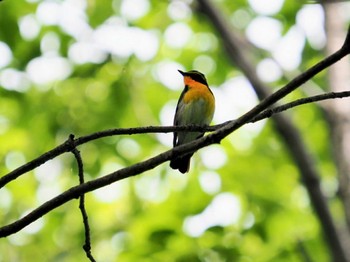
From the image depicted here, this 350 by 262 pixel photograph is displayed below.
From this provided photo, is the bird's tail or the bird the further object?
the bird

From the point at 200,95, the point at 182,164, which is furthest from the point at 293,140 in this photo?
the point at 182,164

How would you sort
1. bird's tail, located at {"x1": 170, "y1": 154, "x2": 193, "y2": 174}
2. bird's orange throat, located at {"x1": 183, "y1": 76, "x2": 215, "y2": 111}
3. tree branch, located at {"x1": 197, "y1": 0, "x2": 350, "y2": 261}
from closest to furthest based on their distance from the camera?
bird's tail, located at {"x1": 170, "y1": 154, "x2": 193, "y2": 174} → tree branch, located at {"x1": 197, "y1": 0, "x2": 350, "y2": 261} → bird's orange throat, located at {"x1": 183, "y1": 76, "x2": 215, "y2": 111}

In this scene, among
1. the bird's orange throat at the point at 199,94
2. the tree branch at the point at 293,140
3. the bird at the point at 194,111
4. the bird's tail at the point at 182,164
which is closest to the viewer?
the bird's tail at the point at 182,164

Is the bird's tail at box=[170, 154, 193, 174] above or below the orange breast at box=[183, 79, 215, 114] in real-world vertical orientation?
below

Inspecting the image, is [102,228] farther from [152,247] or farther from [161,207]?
[152,247]

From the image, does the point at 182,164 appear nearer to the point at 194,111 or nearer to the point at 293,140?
the point at 194,111

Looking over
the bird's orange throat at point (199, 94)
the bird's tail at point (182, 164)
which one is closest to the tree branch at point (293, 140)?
the bird's orange throat at point (199, 94)

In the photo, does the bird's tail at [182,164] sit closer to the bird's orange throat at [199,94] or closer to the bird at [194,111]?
the bird at [194,111]

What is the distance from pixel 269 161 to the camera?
911 centimetres

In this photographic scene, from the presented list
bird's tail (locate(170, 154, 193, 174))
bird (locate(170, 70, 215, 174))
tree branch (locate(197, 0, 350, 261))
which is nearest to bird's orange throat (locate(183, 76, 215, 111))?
bird (locate(170, 70, 215, 174))

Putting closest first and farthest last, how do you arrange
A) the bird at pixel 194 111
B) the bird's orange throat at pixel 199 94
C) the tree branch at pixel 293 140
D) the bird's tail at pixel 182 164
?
the bird's tail at pixel 182 164
the tree branch at pixel 293 140
the bird at pixel 194 111
the bird's orange throat at pixel 199 94

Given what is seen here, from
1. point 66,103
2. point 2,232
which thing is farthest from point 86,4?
point 2,232

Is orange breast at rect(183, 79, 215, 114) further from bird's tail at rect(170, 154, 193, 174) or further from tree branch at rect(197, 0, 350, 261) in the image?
bird's tail at rect(170, 154, 193, 174)

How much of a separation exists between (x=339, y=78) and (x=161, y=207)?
2447 mm
